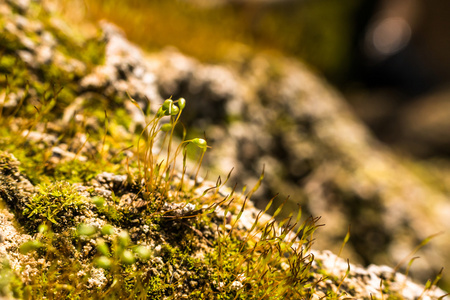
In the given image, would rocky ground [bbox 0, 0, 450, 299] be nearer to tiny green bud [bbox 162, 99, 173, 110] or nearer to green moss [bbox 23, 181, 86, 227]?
green moss [bbox 23, 181, 86, 227]

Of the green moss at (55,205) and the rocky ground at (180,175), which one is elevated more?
the rocky ground at (180,175)

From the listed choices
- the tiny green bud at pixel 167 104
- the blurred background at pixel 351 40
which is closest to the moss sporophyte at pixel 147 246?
the tiny green bud at pixel 167 104

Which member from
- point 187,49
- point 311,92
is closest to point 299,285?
point 187,49

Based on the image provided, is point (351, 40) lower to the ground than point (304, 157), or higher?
higher

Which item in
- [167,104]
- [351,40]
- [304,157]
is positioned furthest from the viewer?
[351,40]

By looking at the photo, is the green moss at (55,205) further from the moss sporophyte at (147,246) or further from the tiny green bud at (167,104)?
the tiny green bud at (167,104)

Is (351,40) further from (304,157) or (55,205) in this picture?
(55,205)

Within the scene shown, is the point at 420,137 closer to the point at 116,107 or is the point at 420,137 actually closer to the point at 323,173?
the point at 323,173

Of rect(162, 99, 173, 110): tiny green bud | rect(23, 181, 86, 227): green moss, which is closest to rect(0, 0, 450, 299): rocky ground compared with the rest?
rect(23, 181, 86, 227): green moss

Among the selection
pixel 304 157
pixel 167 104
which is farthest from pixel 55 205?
pixel 304 157
